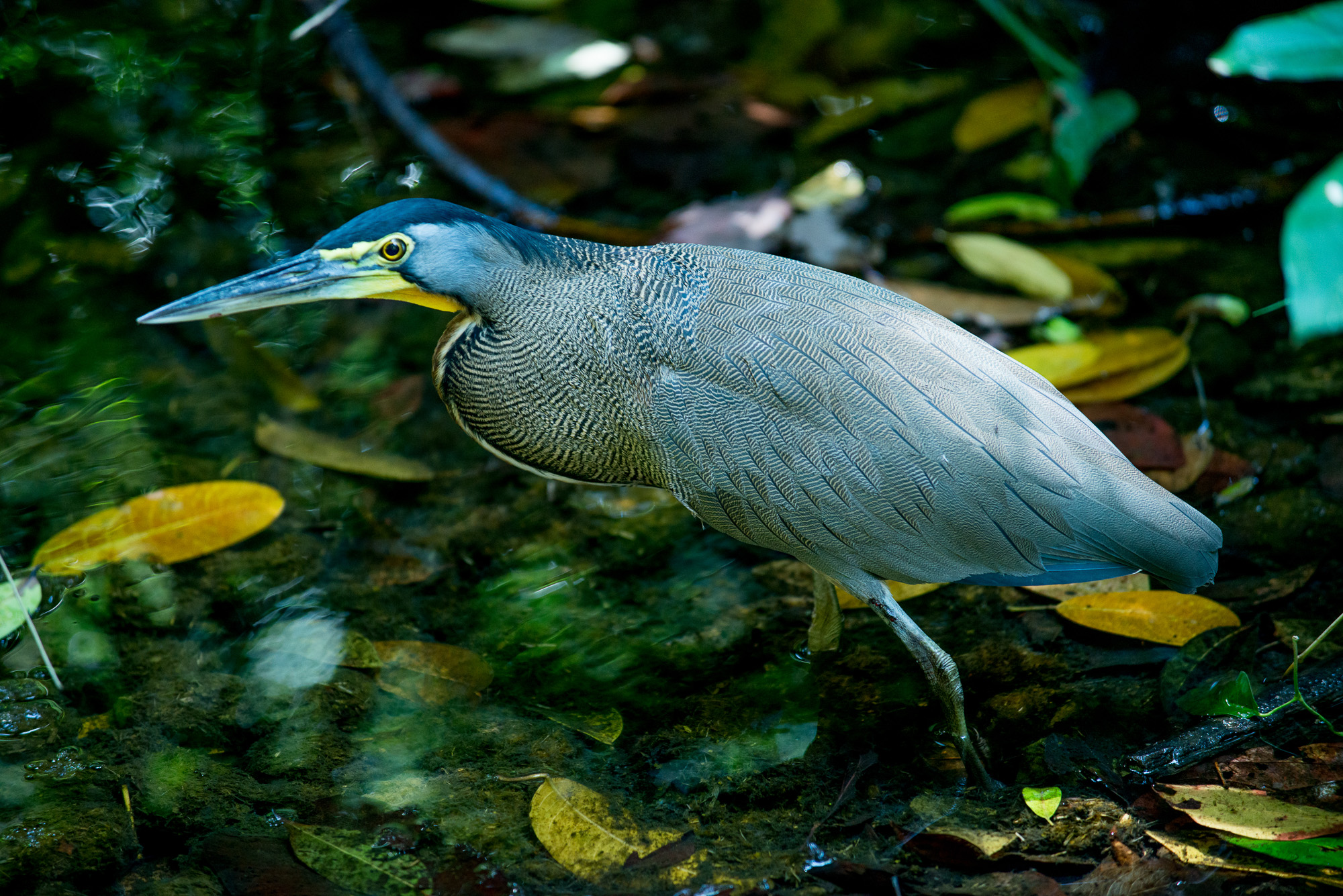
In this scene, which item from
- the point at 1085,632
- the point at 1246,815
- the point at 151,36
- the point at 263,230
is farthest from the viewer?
the point at 151,36

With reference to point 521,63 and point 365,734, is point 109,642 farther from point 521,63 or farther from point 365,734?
point 521,63

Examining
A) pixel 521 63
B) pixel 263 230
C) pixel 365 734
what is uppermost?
pixel 521 63

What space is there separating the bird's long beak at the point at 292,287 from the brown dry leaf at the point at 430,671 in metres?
1.10

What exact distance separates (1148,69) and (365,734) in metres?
4.54

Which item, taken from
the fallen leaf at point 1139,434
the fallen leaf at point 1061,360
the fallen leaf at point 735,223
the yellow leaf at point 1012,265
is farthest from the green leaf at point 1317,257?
the fallen leaf at point 735,223

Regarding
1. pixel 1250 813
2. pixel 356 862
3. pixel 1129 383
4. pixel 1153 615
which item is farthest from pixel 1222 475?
pixel 356 862

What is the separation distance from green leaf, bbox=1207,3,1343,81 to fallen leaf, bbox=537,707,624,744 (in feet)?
7.21

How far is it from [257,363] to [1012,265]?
3103 mm

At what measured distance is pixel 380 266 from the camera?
2803 mm

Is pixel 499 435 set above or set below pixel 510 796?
above

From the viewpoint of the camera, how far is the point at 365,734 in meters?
3.02

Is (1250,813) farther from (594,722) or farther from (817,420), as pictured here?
(594,722)

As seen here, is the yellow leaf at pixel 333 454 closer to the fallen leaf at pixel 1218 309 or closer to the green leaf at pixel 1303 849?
the green leaf at pixel 1303 849

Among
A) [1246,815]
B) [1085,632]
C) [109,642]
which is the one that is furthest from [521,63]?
[1246,815]
